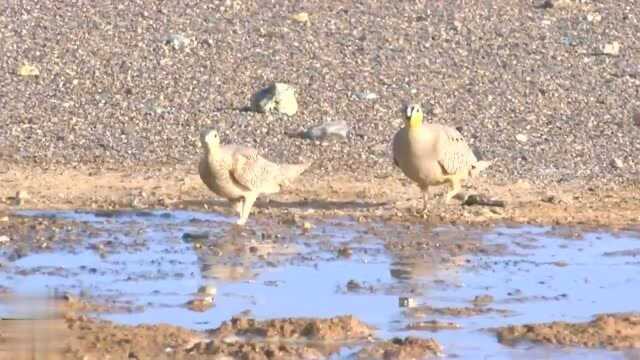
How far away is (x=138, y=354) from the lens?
9602mm

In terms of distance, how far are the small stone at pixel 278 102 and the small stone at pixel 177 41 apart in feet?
7.05

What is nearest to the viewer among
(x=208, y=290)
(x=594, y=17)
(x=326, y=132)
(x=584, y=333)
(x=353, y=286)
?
(x=584, y=333)

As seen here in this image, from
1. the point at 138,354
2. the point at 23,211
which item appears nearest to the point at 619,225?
the point at 23,211

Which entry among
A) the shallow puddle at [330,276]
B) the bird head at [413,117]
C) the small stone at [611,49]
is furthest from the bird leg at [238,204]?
the small stone at [611,49]

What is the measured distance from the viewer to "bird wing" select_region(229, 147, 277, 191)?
13.6m

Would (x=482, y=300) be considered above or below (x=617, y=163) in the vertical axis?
below

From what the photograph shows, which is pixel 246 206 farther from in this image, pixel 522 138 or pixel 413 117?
pixel 522 138

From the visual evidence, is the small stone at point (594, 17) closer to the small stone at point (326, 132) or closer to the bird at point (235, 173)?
the small stone at point (326, 132)

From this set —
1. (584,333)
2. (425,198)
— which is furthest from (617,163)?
(584,333)

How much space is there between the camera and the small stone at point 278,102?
1747 cm

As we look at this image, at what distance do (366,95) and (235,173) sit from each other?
466 cm

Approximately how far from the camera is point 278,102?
17484mm

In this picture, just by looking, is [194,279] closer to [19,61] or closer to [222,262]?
[222,262]

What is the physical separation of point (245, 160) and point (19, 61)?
5.78m
